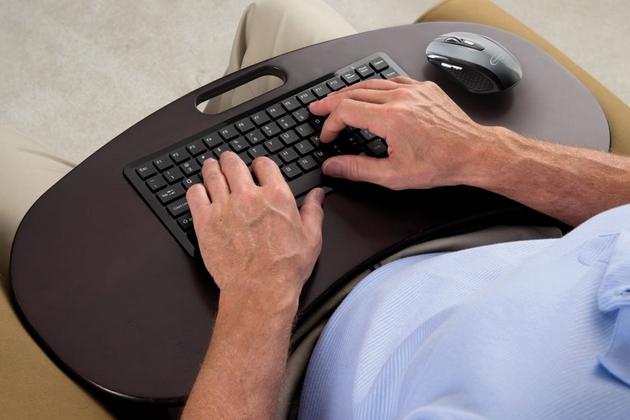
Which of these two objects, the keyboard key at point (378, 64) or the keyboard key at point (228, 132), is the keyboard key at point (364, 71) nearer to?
the keyboard key at point (378, 64)

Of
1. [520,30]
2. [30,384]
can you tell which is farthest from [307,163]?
[520,30]

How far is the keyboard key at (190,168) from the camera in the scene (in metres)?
0.80

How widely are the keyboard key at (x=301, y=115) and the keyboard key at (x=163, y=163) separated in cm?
15

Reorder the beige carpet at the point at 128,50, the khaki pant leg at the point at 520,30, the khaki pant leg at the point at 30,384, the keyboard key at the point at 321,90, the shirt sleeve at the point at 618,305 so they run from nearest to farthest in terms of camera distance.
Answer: the shirt sleeve at the point at 618,305 → the khaki pant leg at the point at 30,384 → the keyboard key at the point at 321,90 → the khaki pant leg at the point at 520,30 → the beige carpet at the point at 128,50

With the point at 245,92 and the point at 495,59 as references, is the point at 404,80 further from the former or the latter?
the point at 245,92

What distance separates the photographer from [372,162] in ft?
2.65

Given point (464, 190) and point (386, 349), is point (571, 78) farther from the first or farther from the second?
point (386, 349)

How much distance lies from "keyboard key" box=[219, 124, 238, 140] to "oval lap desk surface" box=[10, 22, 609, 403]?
0.03 m

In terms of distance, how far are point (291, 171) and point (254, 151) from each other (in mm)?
45

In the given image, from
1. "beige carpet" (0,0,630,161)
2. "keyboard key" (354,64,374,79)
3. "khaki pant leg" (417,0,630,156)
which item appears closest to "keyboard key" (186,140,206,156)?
"keyboard key" (354,64,374,79)

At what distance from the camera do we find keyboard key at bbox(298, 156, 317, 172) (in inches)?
32.1

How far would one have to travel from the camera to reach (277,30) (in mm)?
1070

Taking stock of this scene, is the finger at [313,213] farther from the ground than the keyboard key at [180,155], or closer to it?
closer to it

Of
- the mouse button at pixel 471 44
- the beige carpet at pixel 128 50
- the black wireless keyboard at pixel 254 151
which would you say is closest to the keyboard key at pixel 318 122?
the black wireless keyboard at pixel 254 151
